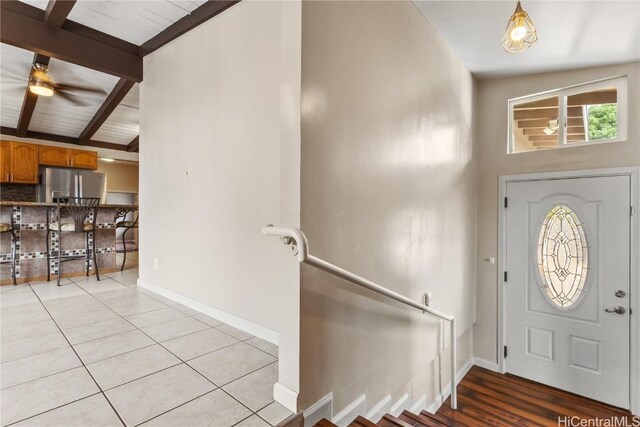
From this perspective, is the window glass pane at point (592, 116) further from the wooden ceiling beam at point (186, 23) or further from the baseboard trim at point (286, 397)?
the baseboard trim at point (286, 397)

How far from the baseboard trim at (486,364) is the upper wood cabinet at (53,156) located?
338 inches

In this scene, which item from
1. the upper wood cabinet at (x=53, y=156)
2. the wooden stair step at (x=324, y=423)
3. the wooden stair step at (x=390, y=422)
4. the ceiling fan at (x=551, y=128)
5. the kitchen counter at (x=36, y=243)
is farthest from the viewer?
the upper wood cabinet at (x=53, y=156)

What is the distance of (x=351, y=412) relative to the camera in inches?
73.5

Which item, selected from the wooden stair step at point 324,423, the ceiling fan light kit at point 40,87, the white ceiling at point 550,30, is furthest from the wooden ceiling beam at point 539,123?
the ceiling fan light kit at point 40,87

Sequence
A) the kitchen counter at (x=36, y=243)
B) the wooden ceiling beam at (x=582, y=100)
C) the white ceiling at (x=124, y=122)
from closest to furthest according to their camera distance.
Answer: the wooden ceiling beam at (x=582, y=100), the kitchen counter at (x=36, y=243), the white ceiling at (x=124, y=122)

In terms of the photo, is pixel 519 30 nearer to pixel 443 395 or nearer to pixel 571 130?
pixel 571 130

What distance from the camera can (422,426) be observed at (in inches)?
89.6

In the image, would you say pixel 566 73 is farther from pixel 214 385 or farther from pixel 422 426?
pixel 214 385

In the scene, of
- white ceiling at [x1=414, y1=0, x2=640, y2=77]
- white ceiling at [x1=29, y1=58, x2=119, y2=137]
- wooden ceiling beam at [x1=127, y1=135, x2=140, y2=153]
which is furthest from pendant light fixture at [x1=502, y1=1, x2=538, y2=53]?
wooden ceiling beam at [x1=127, y1=135, x2=140, y2=153]

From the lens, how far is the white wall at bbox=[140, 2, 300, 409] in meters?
1.59

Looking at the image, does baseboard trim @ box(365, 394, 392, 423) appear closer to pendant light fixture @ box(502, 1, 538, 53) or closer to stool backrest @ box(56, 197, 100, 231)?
pendant light fixture @ box(502, 1, 538, 53)

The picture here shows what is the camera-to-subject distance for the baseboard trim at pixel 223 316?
2408 mm

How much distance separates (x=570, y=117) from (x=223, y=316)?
14.4ft

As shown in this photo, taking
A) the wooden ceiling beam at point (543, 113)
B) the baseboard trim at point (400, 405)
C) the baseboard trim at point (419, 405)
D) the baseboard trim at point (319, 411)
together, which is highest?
the wooden ceiling beam at point (543, 113)
